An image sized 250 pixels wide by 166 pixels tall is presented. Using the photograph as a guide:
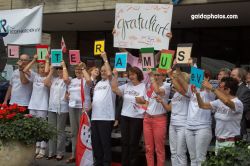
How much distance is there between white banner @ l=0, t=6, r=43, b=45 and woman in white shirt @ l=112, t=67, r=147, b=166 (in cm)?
242

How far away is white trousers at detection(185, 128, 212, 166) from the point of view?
5855mm

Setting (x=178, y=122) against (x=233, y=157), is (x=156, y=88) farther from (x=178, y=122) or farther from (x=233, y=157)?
(x=233, y=157)

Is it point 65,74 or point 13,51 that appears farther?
point 13,51

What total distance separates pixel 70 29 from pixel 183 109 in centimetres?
1042

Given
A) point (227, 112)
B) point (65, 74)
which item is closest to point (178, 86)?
point (227, 112)

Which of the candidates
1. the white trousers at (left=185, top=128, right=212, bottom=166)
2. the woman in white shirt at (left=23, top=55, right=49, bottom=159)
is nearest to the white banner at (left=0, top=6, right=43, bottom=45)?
the woman in white shirt at (left=23, top=55, right=49, bottom=159)

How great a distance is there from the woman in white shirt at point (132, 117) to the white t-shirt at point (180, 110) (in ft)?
1.79

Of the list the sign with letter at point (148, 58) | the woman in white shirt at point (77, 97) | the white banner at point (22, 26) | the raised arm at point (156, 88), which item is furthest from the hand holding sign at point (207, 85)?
the white banner at point (22, 26)

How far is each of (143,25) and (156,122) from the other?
157cm

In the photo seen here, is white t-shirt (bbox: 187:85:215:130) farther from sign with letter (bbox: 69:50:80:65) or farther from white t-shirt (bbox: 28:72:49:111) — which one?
white t-shirt (bbox: 28:72:49:111)

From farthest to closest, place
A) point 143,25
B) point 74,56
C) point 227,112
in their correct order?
point 74,56
point 143,25
point 227,112

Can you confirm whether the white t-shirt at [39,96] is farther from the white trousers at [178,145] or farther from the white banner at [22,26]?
the white trousers at [178,145]

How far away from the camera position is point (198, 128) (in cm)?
589

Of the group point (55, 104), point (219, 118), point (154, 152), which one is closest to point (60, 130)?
point (55, 104)
